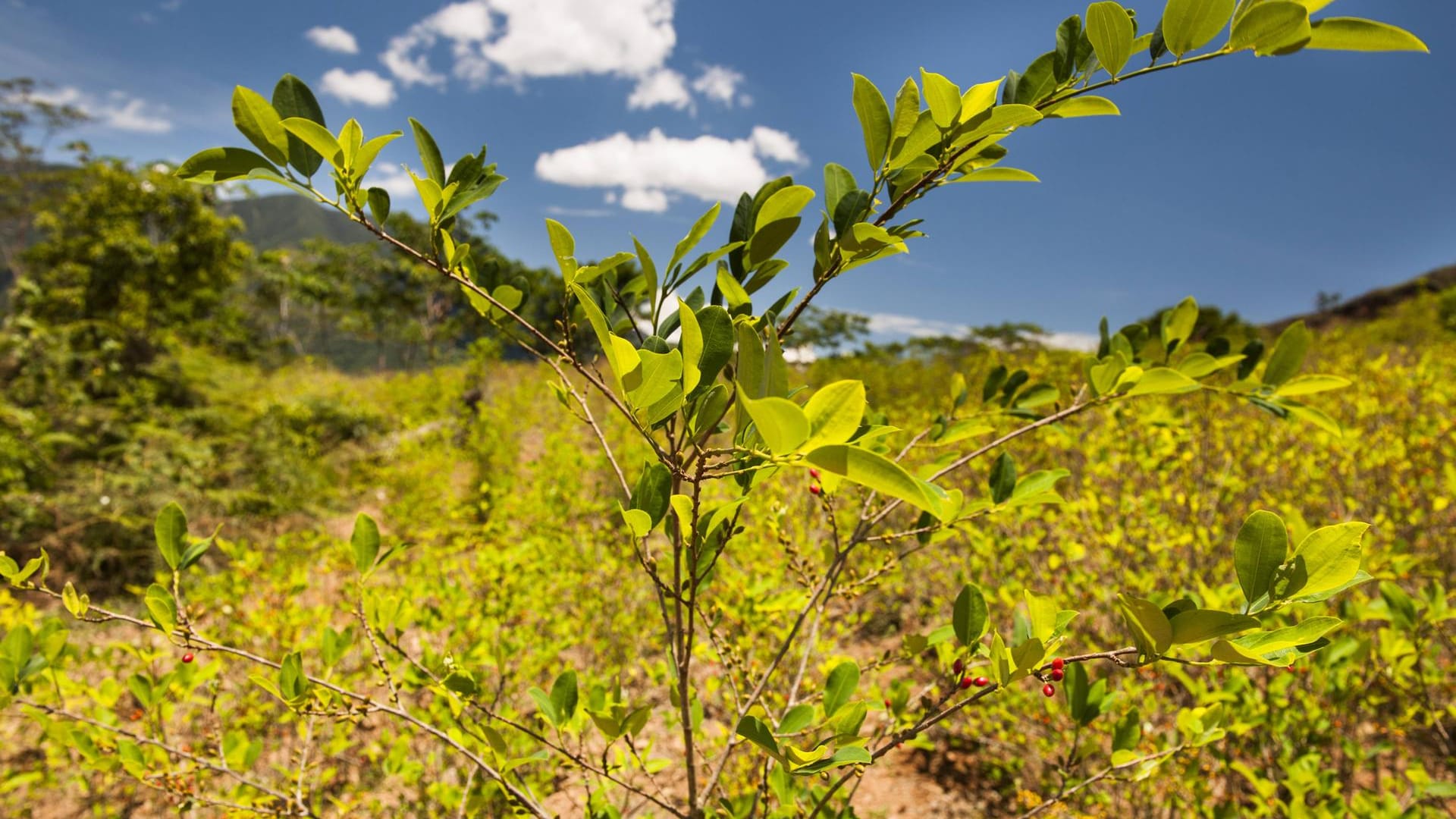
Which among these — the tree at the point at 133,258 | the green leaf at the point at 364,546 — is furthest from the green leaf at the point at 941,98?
the tree at the point at 133,258

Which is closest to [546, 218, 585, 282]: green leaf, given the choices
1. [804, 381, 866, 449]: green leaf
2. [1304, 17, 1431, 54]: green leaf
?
[804, 381, 866, 449]: green leaf

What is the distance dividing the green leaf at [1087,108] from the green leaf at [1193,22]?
71 mm

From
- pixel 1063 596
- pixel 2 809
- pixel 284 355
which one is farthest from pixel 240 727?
pixel 284 355

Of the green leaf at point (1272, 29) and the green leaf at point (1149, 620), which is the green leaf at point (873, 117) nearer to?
the green leaf at point (1272, 29)

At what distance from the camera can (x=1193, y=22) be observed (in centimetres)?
63

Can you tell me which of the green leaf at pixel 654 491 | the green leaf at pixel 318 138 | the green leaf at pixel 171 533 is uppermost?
the green leaf at pixel 318 138

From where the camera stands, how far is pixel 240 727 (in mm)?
2809

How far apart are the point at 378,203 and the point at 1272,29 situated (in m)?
0.96

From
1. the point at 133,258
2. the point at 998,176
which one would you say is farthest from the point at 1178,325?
the point at 133,258

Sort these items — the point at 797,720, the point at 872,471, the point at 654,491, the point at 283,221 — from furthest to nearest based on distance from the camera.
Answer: the point at 283,221
the point at 797,720
the point at 654,491
the point at 872,471

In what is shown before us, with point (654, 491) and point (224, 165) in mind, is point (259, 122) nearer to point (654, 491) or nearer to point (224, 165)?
point (224, 165)

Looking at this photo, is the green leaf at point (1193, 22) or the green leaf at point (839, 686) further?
the green leaf at point (839, 686)

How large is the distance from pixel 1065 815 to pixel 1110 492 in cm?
182

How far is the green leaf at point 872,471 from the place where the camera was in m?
0.42
